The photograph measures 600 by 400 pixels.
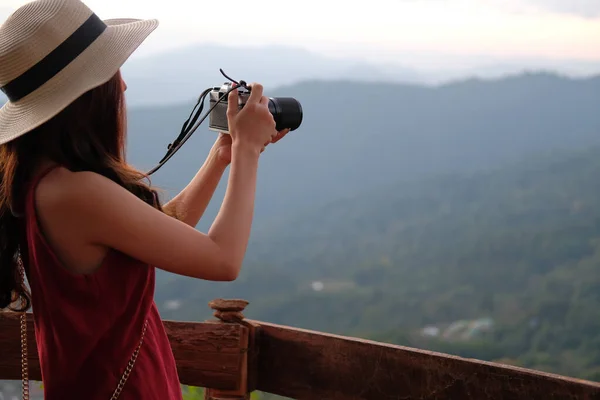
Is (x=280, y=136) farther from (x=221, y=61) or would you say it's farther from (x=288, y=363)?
(x=221, y=61)

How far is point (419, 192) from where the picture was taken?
209 feet

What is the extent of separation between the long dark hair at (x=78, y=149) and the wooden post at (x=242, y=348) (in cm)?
75

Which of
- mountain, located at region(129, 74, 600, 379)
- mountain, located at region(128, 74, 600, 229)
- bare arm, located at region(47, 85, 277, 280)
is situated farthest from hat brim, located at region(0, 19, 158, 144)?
mountain, located at region(128, 74, 600, 229)

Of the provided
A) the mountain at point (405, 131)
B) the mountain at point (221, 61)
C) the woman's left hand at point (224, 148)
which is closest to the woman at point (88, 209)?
the woman's left hand at point (224, 148)

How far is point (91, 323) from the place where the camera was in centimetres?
109

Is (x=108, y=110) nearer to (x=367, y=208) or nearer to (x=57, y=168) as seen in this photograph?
(x=57, y=168)

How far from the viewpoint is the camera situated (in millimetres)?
1314

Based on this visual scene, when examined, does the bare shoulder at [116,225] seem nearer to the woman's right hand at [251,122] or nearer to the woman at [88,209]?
the woman at [88,209]

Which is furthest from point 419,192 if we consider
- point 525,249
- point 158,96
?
point 158,96

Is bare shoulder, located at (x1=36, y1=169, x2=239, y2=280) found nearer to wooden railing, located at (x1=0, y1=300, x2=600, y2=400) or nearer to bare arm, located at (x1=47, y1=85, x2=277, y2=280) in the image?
bare arm, located at (x1=47, y1=85, x2=277, y2=280)

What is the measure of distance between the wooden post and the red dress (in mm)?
678

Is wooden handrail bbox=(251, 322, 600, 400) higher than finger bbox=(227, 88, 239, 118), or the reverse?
finger bbox=(227, 88, 239, 118)

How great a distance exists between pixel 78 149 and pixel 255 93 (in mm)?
275

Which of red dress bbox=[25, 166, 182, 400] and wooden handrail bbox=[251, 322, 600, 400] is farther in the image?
wooden handrail bbox=[251, 322, 600, 400]
